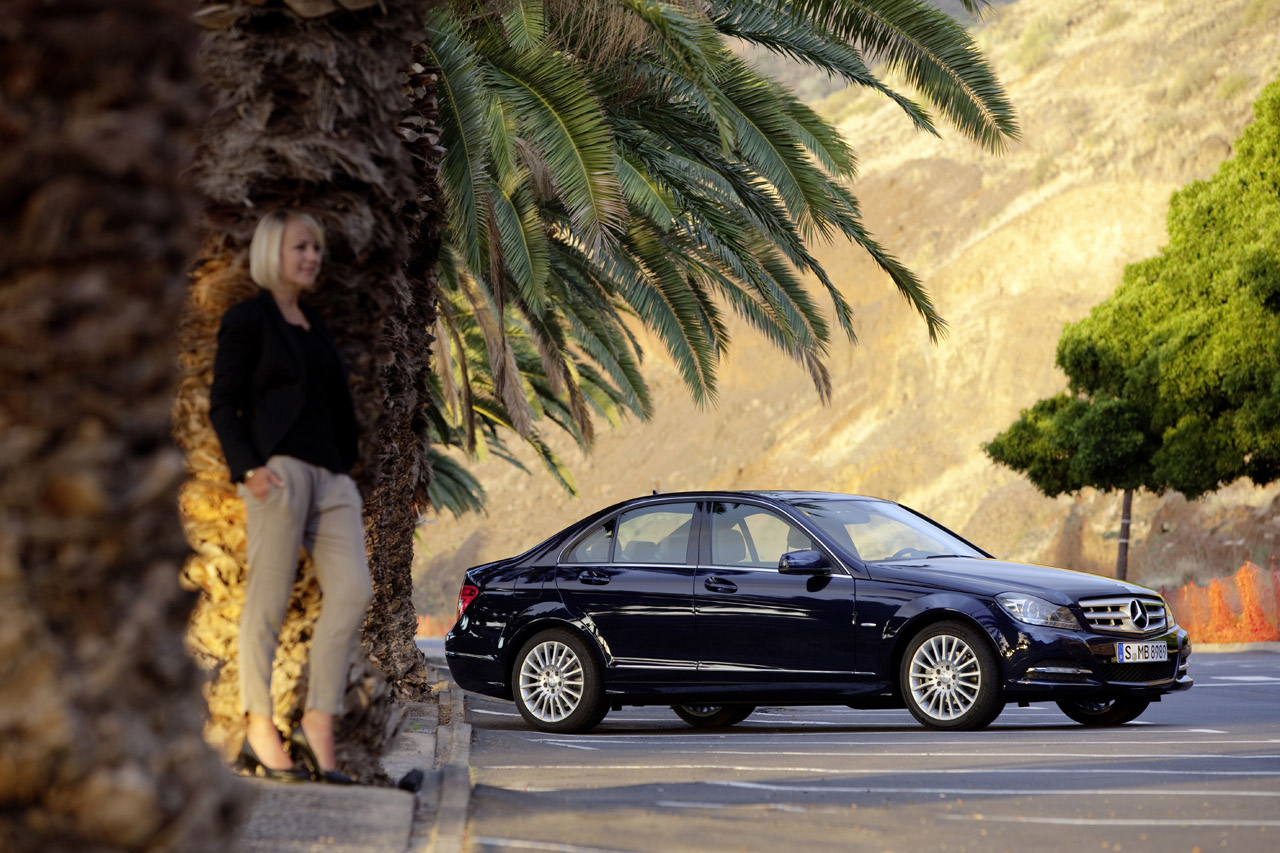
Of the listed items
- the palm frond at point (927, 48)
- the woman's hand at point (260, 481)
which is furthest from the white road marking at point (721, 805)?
the palm frond at point (927, 48)

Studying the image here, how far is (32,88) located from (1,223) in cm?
29

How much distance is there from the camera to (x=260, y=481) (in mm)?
5020

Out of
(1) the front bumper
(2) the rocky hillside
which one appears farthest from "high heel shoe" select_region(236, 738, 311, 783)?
(2) the rocky hillside

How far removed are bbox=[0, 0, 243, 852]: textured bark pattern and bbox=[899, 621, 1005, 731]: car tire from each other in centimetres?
716

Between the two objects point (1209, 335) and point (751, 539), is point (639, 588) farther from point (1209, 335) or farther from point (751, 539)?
point (1209, 335)

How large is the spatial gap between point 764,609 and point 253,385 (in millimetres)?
5867

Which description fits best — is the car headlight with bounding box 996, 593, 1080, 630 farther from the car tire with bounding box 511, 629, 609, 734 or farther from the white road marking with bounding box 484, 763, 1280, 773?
the car tire with bounding box 511, 629, 609, 734

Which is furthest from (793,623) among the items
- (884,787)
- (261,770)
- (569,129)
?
(261,770)

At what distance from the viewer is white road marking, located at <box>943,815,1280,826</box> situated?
5961mm

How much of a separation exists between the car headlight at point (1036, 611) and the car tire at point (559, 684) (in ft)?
9.64

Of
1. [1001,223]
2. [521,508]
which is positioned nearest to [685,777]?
[1001,223]

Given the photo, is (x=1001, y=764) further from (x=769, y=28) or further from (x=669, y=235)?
(x=669, y=235)

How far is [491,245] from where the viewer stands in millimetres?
12883

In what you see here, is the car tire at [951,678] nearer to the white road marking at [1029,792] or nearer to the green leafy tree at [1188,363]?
the white road marking at [1029,792]
